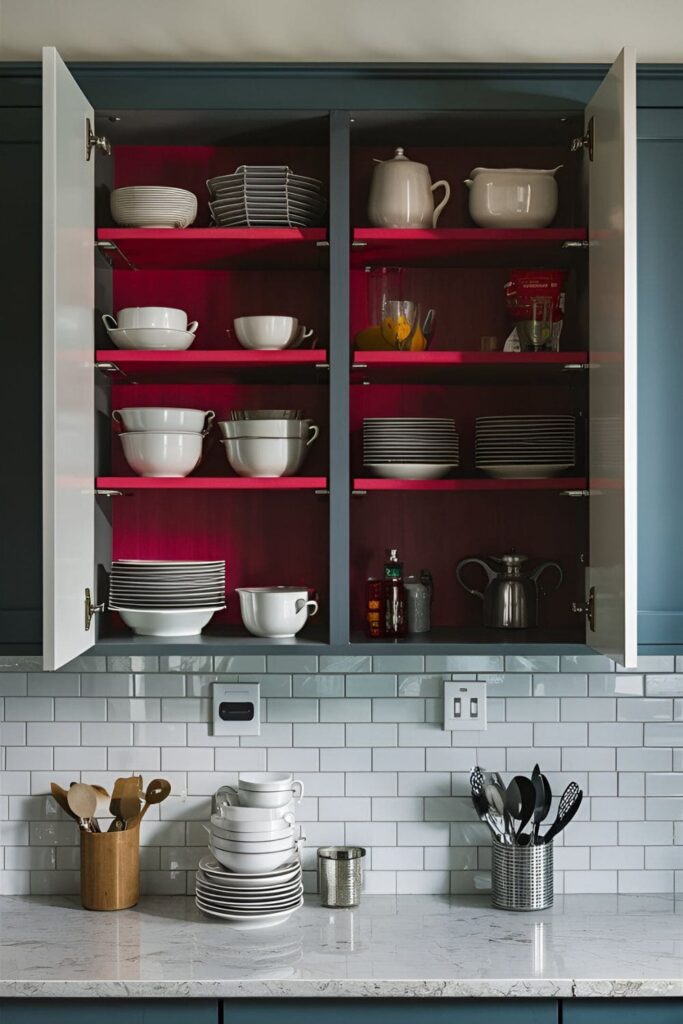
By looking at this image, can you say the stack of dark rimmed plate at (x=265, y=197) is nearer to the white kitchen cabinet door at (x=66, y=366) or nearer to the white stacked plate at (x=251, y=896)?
the white kitchen cabinet door at (x=66, y=366)

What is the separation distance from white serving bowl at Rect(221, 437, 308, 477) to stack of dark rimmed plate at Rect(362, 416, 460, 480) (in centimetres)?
15

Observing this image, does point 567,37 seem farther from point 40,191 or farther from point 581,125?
point 40,191

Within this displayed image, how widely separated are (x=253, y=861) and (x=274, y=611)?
50cm

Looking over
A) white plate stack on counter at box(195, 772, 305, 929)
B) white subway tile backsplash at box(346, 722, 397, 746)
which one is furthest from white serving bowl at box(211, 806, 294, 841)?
white subway tile backsplash at box(346, 722, 397, 746)

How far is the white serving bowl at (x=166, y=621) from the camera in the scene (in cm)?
212

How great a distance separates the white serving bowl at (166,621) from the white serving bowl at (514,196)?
982 millimetres

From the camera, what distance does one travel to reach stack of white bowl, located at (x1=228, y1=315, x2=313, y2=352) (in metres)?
2.15

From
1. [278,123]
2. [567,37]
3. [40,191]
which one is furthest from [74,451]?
[567,37]

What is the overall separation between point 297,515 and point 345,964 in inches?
36.9

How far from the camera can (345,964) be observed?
192cm

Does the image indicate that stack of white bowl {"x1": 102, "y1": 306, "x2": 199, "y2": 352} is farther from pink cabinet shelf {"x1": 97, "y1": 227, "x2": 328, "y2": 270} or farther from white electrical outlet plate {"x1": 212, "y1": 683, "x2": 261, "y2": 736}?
white electrical outlet plate {"x1": 212, "y1": 683, "x2": 261, "y2": 736}

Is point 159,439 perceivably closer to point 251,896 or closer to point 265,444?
point 265,444

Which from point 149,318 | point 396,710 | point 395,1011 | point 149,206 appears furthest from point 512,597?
point 149,206

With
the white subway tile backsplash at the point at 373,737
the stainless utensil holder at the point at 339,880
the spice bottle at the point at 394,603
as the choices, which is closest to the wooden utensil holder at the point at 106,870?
the stainless utensil holder at the point at 339,880
